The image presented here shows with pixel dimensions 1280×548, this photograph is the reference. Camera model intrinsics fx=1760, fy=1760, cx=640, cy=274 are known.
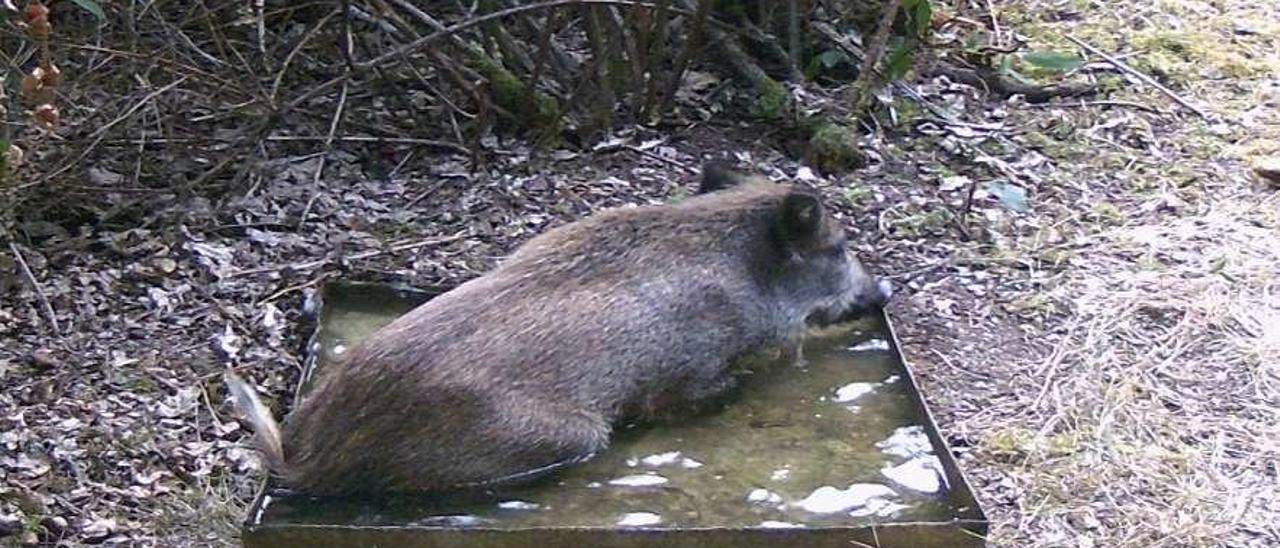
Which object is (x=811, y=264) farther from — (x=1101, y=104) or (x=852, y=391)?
(x=1101, y=104)

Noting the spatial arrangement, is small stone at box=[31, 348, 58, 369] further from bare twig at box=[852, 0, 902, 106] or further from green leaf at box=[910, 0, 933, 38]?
green leaf at box=[910, 0, 933, 38]

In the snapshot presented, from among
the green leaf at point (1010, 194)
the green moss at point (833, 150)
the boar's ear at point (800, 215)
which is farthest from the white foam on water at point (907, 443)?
the green moss at point (833, 150)

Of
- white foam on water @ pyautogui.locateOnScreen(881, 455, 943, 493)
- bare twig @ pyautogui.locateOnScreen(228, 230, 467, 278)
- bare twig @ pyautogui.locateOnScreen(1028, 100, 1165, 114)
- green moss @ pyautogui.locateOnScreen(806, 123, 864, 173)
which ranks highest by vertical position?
white foam on water @ pyautogui.locateOnScreen(881, 455, 943, 493)

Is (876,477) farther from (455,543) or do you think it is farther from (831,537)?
(455,543)

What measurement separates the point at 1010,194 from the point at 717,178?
1.28m

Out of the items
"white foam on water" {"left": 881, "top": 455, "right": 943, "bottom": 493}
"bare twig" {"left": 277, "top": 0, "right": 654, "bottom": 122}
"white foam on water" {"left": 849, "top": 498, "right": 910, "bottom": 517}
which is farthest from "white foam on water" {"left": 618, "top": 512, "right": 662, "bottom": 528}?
"bare twig" {"left": 277, "top": 0, "right": 654, "bottom": 122}

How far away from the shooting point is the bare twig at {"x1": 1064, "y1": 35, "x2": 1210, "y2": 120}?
21.3 ft

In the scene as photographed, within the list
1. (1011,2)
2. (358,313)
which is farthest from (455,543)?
(1011,2)

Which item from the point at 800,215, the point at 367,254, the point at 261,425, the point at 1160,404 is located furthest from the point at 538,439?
the point at 1160,404

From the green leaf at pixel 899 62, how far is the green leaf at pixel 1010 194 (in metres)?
0.59

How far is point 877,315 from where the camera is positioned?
492 cm

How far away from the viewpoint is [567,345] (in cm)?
409

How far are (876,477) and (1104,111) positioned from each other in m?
2.90

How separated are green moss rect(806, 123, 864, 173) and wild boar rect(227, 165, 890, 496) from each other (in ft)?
3.87
